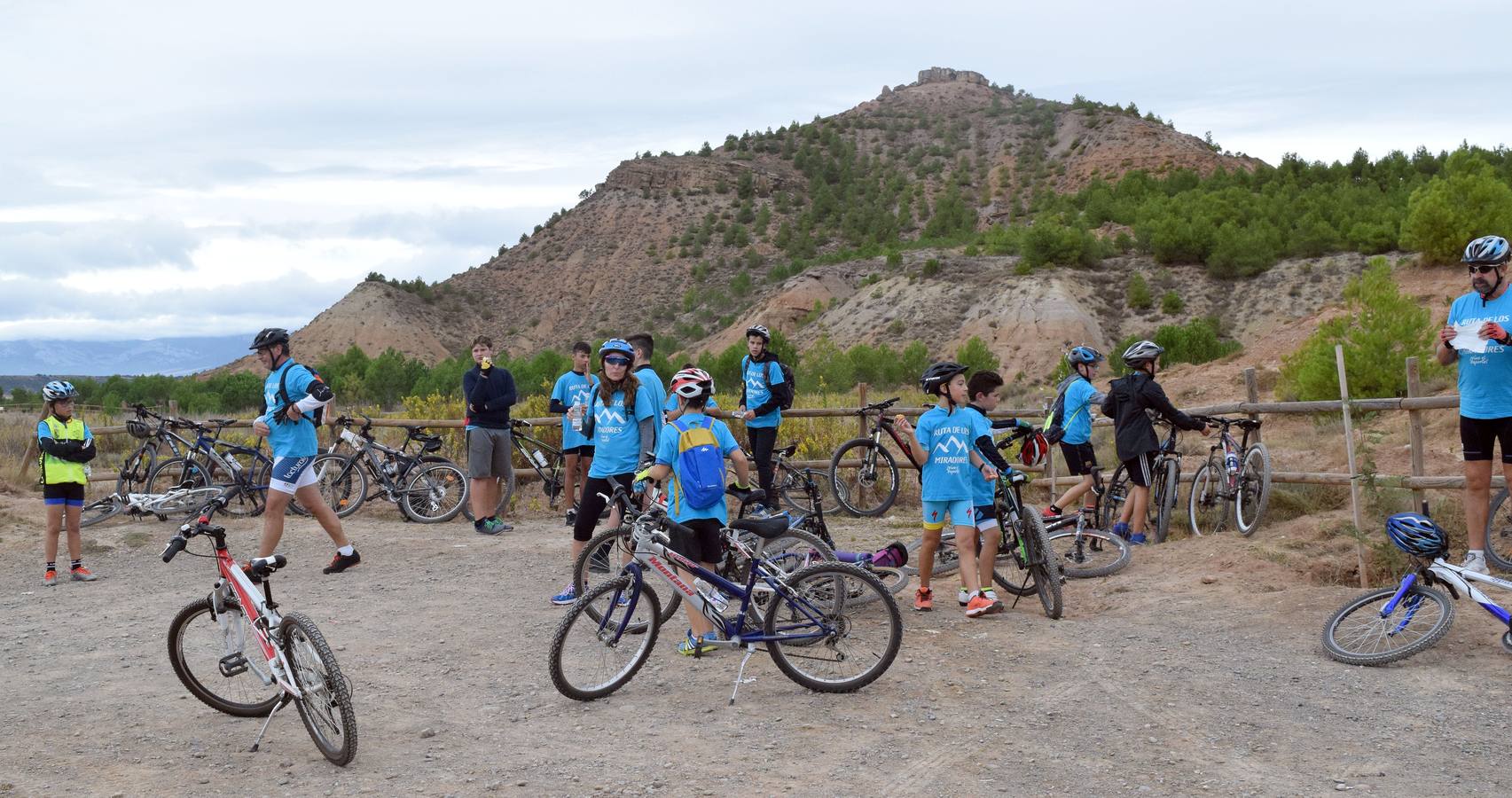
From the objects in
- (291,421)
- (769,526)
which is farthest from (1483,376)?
(291,421)

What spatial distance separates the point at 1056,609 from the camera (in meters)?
7.70

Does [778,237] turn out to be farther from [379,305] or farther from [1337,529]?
[1337,529]

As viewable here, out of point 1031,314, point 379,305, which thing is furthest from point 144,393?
point 1031,314

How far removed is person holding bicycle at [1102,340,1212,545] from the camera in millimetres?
9703

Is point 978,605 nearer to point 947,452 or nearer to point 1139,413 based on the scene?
point 947,452

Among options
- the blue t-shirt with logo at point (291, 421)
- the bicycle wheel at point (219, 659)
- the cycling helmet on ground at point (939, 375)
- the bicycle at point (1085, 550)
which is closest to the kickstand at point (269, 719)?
the bicycle wheel at point (219, 659)

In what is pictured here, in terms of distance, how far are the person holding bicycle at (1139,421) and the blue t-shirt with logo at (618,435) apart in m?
4.11

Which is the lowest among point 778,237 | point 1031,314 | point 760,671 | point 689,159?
point 760,671

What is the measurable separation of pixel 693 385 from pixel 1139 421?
15.8 feet

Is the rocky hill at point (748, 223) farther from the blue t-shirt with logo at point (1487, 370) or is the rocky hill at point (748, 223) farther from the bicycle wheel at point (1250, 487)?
the blue t-shirt with logo at point (1487, 370)

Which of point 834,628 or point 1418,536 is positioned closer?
point 834,628

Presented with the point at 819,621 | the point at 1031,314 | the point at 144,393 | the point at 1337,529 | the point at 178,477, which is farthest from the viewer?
the point at 144,393

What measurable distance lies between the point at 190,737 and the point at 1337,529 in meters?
8.27

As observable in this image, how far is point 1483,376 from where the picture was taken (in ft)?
22.3
